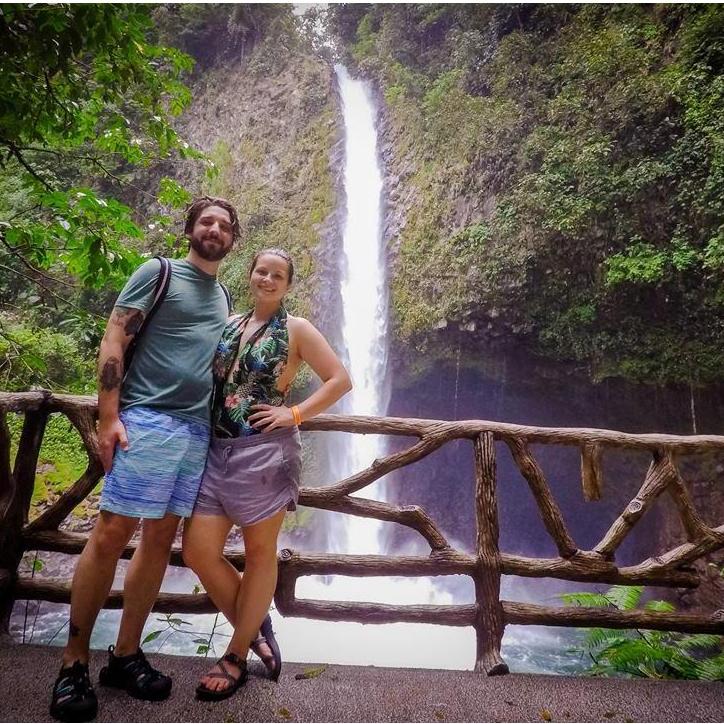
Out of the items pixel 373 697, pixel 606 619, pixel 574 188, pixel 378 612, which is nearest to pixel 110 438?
pixel 373 697

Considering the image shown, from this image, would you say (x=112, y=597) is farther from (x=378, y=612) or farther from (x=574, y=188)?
(x=574, y=188)

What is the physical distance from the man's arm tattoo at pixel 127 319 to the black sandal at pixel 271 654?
3.81ft

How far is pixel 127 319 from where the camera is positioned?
1.61 m

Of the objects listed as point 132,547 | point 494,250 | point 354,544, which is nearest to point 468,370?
point 494,250

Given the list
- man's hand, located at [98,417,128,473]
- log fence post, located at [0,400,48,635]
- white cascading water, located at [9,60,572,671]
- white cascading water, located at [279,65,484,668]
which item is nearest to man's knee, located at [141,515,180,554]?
man's hand, located at [98,417,128,473]

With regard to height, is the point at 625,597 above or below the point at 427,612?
below

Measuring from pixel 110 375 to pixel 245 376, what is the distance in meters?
0.42

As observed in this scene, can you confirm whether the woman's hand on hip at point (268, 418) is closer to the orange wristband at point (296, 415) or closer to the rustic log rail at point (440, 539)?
the orange wristband at point (296, 415)

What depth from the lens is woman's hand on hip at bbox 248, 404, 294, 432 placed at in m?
1.62

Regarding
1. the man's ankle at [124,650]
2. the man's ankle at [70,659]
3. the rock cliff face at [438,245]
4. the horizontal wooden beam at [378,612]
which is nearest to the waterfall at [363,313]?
the rock cliff face at [438,245]

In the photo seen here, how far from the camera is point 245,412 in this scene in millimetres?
1665

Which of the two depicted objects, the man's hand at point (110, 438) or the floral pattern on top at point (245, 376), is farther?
the floral pattern on top at point (245, 376)

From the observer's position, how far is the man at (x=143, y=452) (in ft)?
5.08

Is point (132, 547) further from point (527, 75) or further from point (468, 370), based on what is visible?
point (527, 75)
